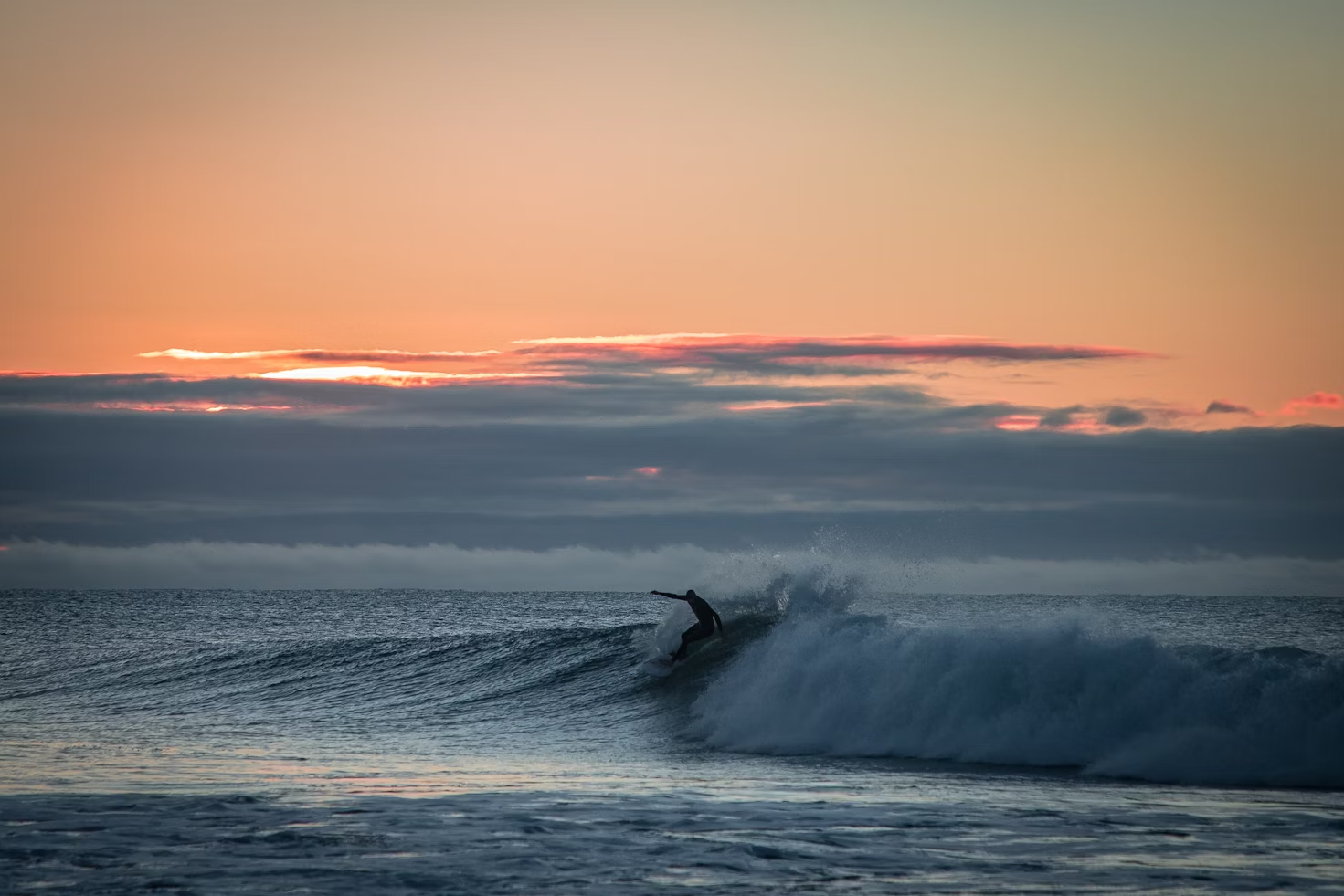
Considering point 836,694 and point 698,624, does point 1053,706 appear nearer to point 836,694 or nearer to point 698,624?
point 836,694

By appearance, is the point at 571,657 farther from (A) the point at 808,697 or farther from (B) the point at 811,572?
(A) the point at 808,697

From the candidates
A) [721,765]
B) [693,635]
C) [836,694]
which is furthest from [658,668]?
[721,765]

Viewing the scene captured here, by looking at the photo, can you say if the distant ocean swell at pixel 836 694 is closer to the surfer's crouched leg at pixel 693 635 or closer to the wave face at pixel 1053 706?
the wave face at pixel 1053 706

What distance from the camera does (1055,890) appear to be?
8227 mm

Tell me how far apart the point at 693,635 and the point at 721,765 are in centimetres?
855

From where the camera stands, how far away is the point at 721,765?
49.2ft

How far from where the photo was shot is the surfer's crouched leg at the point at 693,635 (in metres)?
23.1

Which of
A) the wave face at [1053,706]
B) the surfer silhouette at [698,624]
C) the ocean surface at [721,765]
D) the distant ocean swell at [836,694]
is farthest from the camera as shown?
the surfer silhouette at [698,624]

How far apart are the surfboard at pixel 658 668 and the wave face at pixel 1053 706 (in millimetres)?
3522

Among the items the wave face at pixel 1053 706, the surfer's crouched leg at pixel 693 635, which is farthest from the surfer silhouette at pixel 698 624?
the wave face at pixel 1053 706

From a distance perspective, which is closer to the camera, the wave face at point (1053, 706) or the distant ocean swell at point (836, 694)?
the wave face at point (1053, 706)

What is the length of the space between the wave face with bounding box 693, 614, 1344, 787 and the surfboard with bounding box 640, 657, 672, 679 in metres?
3.52

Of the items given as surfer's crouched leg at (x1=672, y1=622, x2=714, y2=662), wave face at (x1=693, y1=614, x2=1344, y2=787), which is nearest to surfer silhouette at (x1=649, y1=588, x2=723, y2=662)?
surfer's crouched leg at (x1=672, y1=622, x2=714, y2=662)

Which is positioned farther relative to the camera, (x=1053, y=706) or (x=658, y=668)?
(x=658, y=668)
